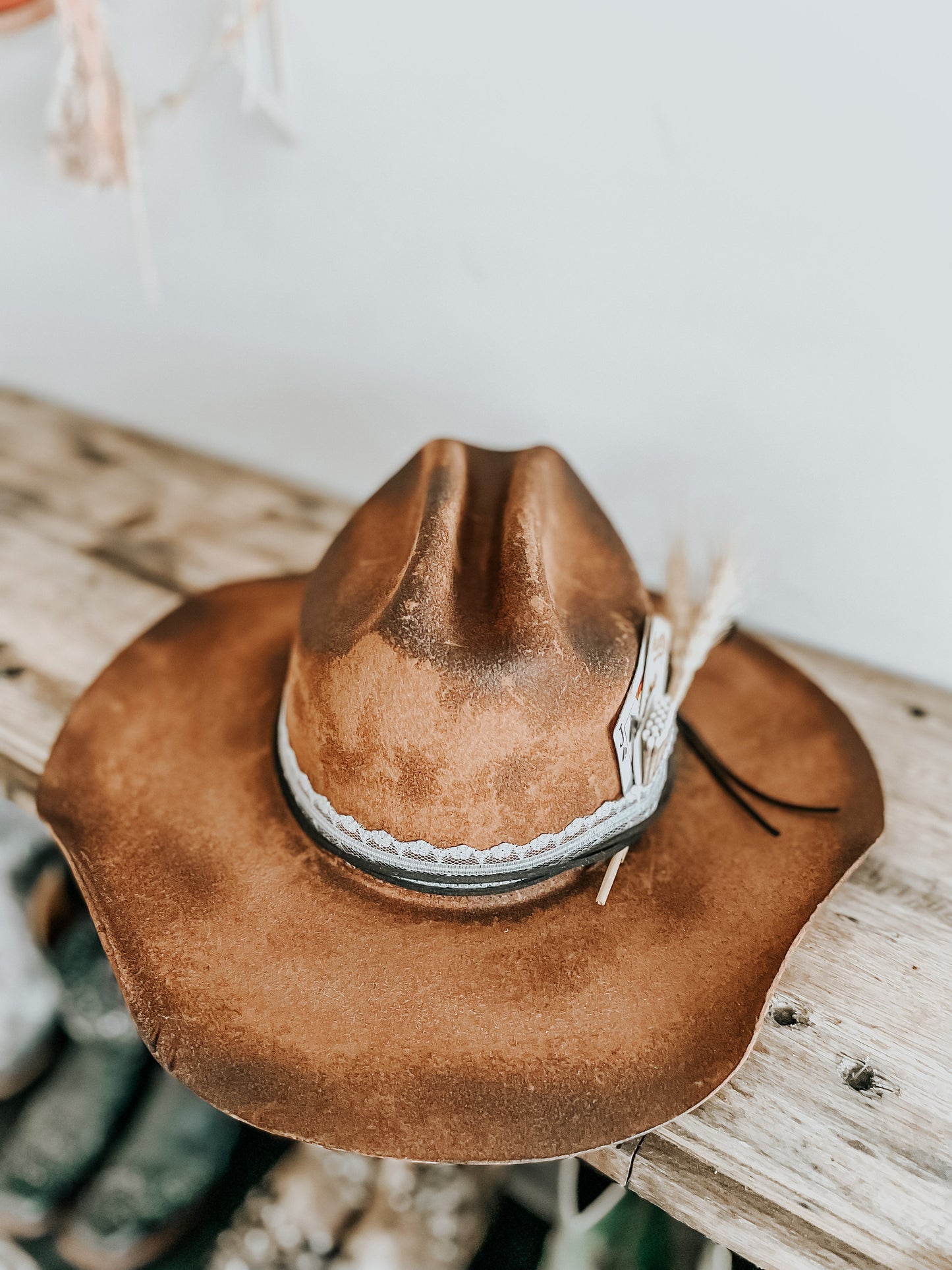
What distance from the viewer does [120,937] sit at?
79cm

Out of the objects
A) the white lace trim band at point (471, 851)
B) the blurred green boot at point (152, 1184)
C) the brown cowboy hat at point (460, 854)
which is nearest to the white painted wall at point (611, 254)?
the brown cowboy hat at point (460, 854)

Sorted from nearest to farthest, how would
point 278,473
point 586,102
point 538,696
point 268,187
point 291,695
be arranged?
point 538,696 → point 291,695 → point 586,102 → point 268,187 → point 278,473

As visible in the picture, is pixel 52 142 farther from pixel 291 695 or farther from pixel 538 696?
pixel 538 696

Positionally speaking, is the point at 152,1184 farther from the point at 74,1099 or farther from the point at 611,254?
the point at 611,254

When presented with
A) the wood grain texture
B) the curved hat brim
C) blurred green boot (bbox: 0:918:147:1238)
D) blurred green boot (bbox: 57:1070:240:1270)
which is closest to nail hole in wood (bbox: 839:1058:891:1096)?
the wood grain texture

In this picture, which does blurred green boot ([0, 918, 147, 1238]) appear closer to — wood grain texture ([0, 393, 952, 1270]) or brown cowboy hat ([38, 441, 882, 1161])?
wood grain texture ([0, 393, 952, 1270])

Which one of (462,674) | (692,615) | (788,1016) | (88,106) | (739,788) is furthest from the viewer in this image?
(88,106)

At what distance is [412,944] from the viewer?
2.63 ft

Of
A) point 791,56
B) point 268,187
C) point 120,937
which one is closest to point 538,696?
point 120,937

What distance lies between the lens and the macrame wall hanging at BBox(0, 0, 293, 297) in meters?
1.17

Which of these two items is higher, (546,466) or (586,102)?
(586,102)

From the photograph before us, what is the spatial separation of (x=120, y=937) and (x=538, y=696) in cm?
44

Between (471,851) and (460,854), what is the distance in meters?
0.01

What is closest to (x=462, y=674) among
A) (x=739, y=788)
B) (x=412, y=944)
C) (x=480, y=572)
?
(x=480, y=572)
